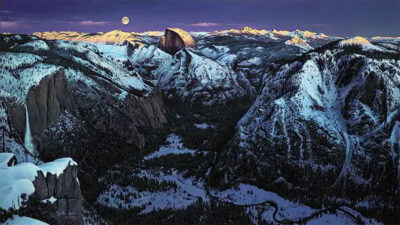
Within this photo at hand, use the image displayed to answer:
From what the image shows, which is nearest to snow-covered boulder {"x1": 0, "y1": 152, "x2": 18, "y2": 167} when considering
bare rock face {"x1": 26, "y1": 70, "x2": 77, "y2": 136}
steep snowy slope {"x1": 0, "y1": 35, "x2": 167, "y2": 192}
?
steep snowy slope {"x1": 0, "y1": 35, "x2": 167, "y2": 192}

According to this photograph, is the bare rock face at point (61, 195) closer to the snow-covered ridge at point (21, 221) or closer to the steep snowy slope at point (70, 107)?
the snow-covered ridge at point (21, 221)

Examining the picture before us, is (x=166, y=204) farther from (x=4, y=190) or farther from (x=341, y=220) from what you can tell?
(x=4, y=190)

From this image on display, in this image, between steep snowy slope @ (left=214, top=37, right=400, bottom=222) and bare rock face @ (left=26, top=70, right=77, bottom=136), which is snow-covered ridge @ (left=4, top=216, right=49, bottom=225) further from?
bare rock face @ (left=26, top=70, right=77, bottom=136)

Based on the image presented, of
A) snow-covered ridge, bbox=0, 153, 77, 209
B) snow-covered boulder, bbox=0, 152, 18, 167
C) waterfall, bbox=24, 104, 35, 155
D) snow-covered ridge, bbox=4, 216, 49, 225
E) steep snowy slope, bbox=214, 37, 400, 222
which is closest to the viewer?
snow-covered ridge, bbox=4, 216, 49, 225

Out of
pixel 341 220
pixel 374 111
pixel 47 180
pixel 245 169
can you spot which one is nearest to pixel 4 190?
pixel 47 180

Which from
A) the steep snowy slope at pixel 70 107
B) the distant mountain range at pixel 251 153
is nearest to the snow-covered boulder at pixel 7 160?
the distant mountain range at pixel 251 153

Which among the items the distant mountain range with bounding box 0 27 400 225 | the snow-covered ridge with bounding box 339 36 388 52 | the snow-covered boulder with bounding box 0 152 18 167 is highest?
the snow-covered ridge with bounding box 339 36 388 52
